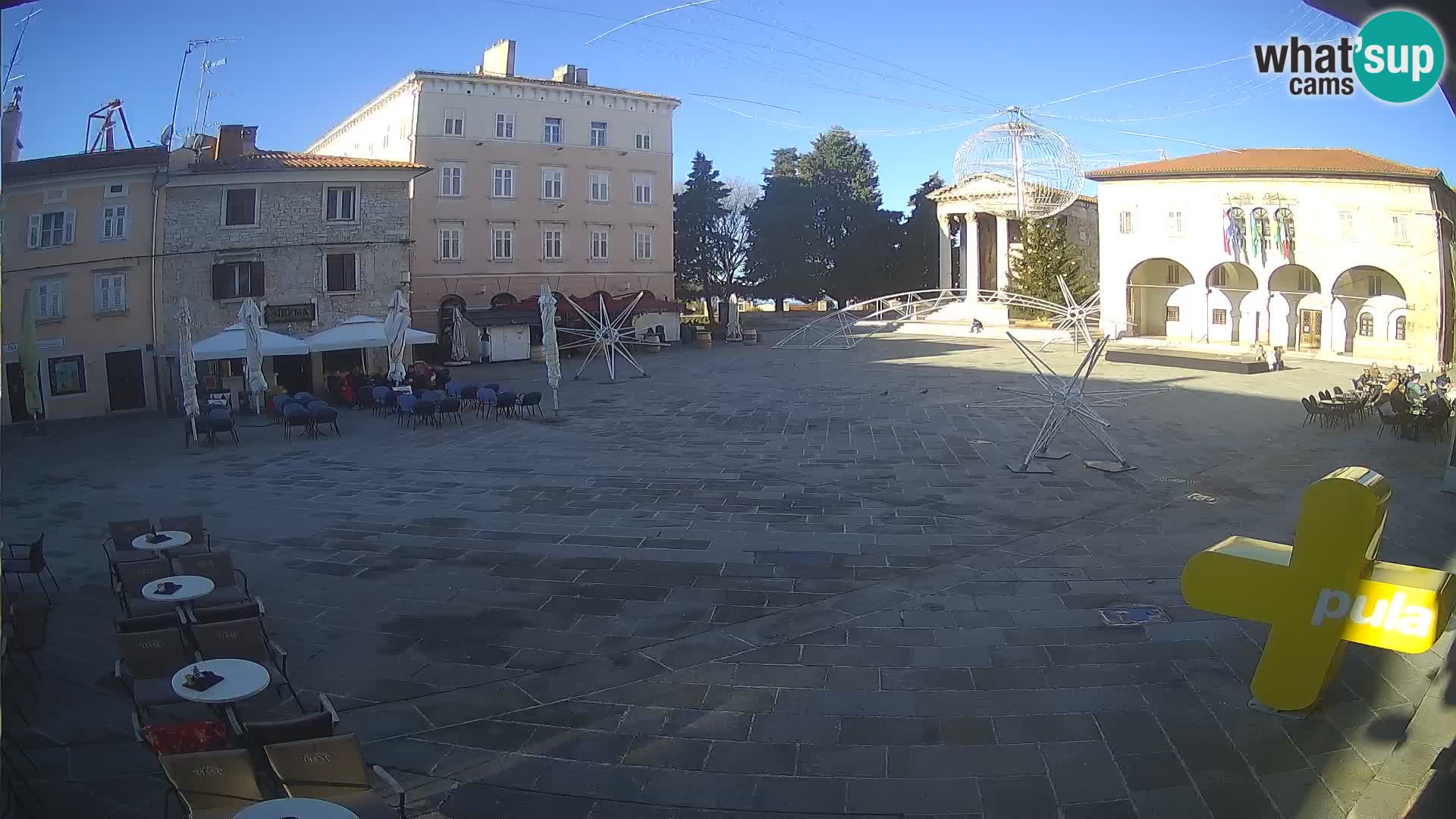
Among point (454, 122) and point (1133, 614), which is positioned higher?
point (454, 122)

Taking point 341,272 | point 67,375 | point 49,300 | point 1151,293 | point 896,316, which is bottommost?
point 67,375

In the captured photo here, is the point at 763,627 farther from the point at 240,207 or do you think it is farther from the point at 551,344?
the point at 240,207

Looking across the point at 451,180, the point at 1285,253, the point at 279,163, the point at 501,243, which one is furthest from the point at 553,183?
the point at 1285,253

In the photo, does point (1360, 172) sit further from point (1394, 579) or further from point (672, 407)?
point (1394, 579)

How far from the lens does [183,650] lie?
19.1ft

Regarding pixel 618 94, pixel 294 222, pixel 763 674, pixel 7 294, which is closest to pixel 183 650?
pixel 763 674

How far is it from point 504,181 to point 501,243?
247 cm

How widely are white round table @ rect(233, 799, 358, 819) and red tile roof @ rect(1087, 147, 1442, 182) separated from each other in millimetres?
9689

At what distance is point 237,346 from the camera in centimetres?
1884

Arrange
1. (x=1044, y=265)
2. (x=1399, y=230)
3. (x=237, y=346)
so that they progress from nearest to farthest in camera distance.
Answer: (x=1399, y=230), (x=237, y=346), (x=1044, y=265)

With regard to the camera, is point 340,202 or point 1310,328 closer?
point 340,202

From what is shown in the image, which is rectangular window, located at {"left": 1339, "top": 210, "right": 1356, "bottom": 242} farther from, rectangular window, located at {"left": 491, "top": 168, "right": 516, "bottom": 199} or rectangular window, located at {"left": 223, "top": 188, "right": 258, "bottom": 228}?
rectangular window, located at {"left": 491, "top": 168, "right": 516, "bottom": 199}

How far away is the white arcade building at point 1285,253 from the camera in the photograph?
1447 centimetres

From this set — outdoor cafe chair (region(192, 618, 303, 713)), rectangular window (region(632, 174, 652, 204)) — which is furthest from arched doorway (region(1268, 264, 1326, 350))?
outdoor cafe chair (region(192, 618, 303, 713))
